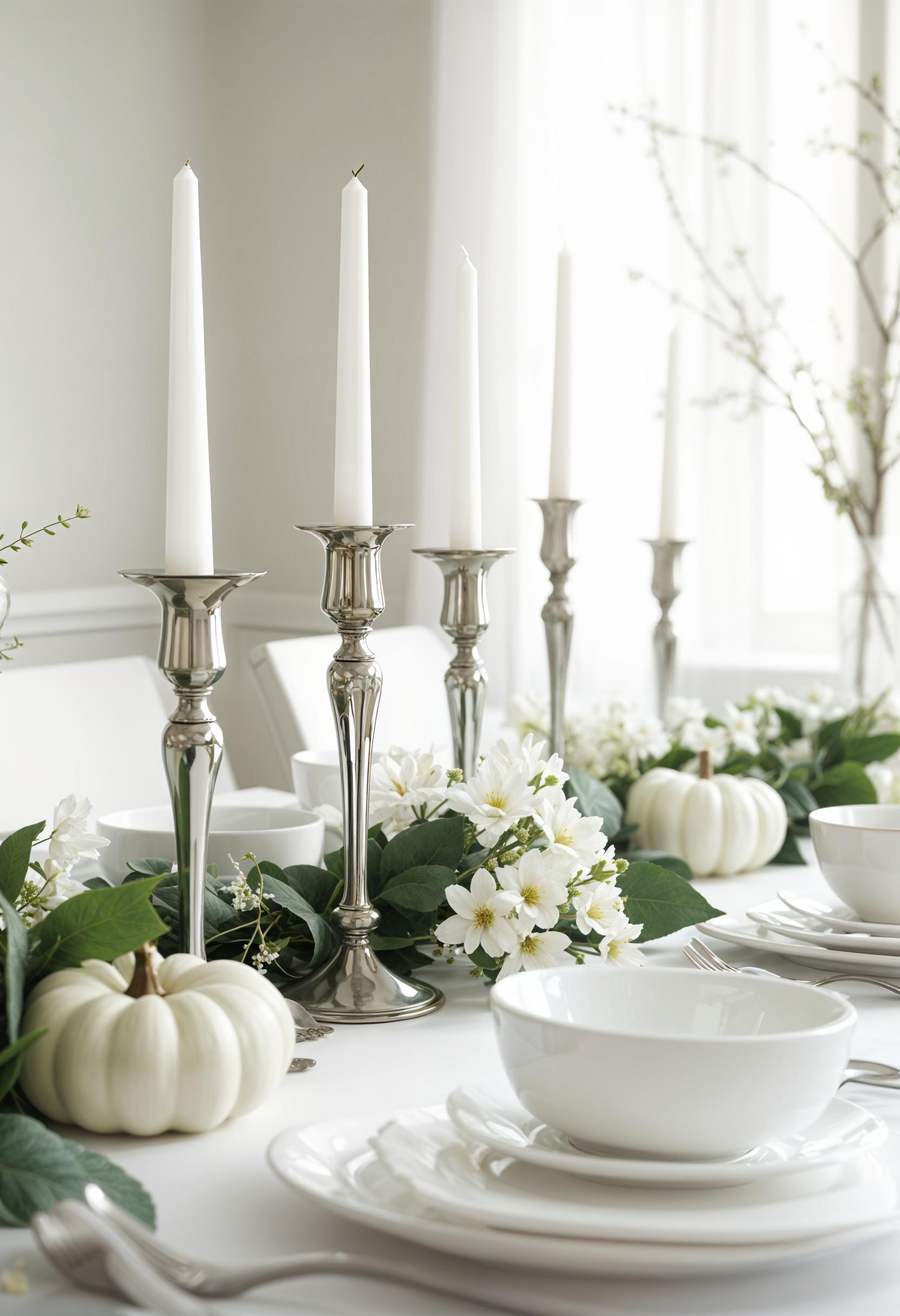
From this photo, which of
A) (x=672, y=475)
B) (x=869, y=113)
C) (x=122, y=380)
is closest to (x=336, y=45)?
(x=122, y=380)

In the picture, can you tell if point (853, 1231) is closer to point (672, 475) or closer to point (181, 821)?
point (181, 821)

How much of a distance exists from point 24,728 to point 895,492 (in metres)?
2.03

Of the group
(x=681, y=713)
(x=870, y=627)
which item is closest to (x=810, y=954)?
(x=681, y=713)

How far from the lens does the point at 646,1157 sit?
0.55 metres

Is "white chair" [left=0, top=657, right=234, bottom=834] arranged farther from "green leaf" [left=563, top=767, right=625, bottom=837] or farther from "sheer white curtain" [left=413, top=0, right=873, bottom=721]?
"sheer white curtain" [left=413, top=0, right=873, bottom=721]

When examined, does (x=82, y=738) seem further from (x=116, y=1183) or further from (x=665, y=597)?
(x=116, y=1183)

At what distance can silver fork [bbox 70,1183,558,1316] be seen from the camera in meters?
0.44

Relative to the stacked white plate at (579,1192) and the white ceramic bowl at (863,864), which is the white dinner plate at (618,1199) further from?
the white ceramic bowl at (863,864)

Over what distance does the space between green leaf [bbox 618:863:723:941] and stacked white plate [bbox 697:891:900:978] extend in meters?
0.07

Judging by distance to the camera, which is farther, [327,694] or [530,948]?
[327,694]

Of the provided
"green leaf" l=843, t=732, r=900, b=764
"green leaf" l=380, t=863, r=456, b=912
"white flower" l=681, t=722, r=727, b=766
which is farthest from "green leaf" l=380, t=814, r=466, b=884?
"green leaf" l=843, t=732, r=900, b=764

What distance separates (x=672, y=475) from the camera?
1.58m

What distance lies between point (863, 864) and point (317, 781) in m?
0.48

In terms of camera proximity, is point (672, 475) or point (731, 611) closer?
point (672, 475)
